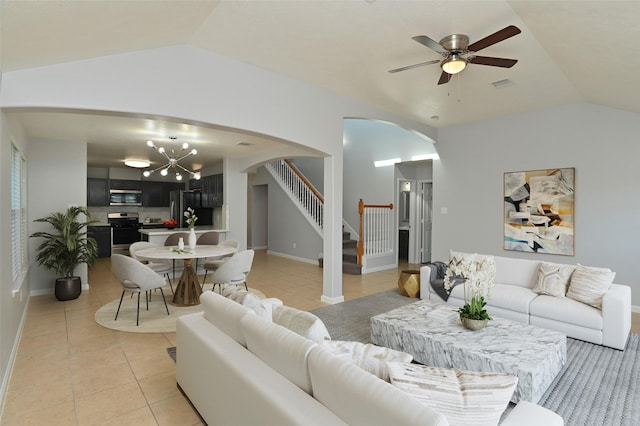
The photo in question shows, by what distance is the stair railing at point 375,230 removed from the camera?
721cm

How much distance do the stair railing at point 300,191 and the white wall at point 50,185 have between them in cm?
423

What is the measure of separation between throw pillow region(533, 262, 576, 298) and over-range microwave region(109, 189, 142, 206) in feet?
33.8

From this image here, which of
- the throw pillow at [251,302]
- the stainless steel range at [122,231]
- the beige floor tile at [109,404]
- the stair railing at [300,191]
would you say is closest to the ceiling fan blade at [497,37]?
the throw pillow at [251,302]

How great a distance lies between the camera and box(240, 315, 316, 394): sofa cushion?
60.2 inches

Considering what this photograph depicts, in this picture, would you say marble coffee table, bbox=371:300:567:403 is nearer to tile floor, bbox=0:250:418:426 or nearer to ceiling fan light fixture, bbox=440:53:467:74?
tile floor, bbox=0:250:418:426

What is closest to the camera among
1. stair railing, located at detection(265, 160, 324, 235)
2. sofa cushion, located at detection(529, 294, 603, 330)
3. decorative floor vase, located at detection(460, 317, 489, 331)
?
decorative floor vase, located at detection(460, 317, 489, 331)

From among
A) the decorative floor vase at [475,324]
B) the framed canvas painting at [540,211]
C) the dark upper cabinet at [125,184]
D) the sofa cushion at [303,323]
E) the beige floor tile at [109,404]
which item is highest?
the dark upper cabinet at [125,184]

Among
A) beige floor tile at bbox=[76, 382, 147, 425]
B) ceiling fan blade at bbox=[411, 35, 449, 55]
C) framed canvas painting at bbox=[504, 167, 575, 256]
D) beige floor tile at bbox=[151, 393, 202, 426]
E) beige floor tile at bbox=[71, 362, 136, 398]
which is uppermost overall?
ceiling fan blade at bbox=[411, 35, 449, 55]

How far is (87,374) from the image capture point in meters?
2.90

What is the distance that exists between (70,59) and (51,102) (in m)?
0.40

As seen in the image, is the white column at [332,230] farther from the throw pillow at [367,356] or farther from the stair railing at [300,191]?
the throw pillow at [367,356]

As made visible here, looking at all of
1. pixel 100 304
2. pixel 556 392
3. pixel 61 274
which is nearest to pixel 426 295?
pixel 556 392

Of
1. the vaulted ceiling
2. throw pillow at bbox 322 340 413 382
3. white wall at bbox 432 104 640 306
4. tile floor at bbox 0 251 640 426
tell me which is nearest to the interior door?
white wall at bbox 432 104 640 306

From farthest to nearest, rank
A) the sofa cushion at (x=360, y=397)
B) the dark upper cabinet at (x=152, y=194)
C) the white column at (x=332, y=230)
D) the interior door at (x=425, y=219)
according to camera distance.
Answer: the dark upper cabinet at (x=152, y=194) → the interior door at (x=425, y=219) → the white column at (x=332, y=230) → the sofa cushion at (x=360, y=397)
